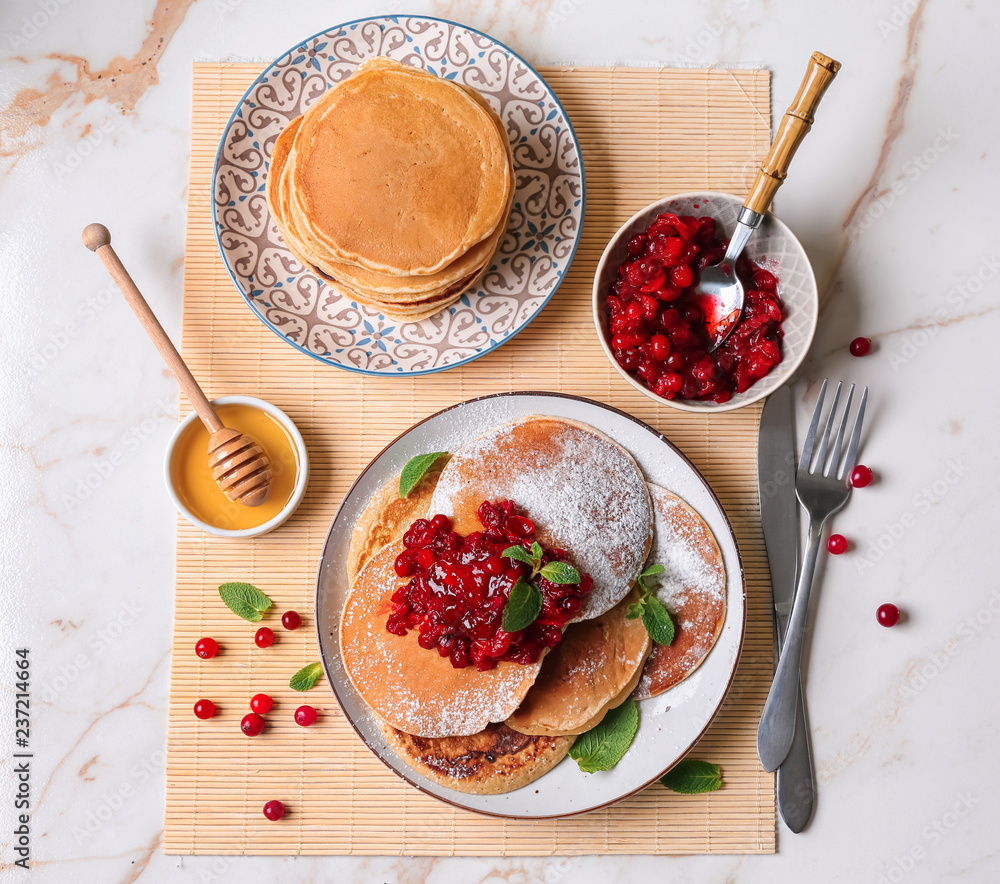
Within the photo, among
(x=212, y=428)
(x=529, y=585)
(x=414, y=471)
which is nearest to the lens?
(x=529, y=585)

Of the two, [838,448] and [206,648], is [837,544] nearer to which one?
[838,448]

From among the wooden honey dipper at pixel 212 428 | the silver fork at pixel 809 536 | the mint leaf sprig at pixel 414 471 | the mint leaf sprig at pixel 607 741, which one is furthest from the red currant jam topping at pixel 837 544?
the wooden honey dipper at pixel 212 428

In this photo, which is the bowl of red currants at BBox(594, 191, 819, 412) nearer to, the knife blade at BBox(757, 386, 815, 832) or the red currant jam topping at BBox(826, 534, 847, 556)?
the knife blade at BBox(757, 386, 815, 832)

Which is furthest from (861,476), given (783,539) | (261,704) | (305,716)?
(261,704)

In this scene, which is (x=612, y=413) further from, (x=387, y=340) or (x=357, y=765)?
(x=357, y=765)

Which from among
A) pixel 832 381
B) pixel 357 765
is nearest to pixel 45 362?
pixel 357 765

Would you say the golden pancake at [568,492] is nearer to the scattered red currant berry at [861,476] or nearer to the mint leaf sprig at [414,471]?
the mint leaf sprig at [414,471]
